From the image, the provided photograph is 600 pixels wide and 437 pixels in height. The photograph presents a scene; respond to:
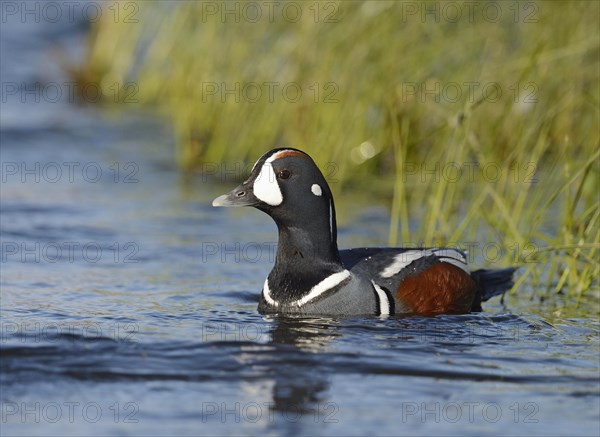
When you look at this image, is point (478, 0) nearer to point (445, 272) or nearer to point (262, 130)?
point (262, 130)

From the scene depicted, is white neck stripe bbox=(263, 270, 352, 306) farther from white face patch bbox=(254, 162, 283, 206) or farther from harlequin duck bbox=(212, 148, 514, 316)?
white face patch bbox=(254, 162, 283, 206)

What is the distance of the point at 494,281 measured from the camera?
8648 mm

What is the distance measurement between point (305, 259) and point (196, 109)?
6.02 m

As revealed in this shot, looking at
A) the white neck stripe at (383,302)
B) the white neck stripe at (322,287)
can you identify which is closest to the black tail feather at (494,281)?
the white neck stripe at (383,302)

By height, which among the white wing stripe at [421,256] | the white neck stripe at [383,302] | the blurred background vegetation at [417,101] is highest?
the blurred background vegetation at [417,101]

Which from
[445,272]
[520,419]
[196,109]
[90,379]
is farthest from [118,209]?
[520,419]

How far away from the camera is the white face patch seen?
7648mm

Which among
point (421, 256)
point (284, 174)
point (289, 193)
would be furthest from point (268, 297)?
point (421, 256)

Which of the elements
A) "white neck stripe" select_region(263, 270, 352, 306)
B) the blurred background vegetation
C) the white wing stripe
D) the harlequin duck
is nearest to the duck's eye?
the harlequin duck

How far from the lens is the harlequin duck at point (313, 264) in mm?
7688

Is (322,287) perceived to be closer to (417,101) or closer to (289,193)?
Answer: (289,193)

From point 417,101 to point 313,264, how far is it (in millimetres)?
3079

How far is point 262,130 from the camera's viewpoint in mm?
12664

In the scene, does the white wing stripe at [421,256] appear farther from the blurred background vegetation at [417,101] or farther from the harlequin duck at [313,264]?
the blurred background vegetation at [417,101]
